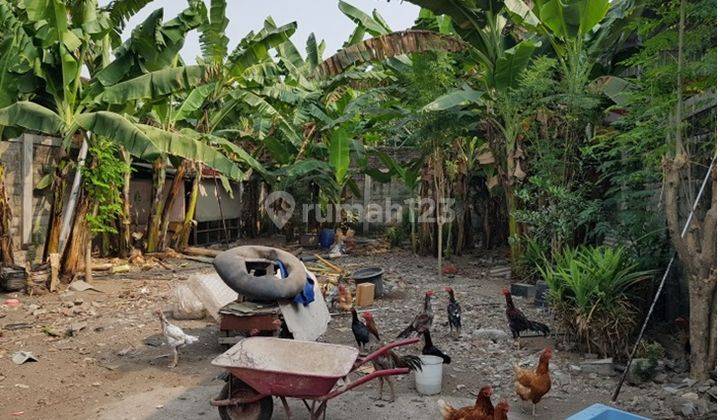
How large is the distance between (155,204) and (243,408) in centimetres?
921

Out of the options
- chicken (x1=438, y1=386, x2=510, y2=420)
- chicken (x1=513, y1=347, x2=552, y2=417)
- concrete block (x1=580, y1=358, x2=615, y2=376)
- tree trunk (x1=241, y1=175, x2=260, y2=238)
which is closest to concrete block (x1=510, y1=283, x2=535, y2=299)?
concrete block (x1=580, y1=358, x2=615, y2=376)

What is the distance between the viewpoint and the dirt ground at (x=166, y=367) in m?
4.62

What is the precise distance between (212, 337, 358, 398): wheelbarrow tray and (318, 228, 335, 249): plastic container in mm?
10730

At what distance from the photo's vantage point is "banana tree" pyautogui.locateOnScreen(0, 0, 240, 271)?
26.4 feet

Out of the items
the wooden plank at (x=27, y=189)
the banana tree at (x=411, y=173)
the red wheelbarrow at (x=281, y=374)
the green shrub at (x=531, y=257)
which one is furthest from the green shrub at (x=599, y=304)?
the wooden plank at (x=27, y=189)

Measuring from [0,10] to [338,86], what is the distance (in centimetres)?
669

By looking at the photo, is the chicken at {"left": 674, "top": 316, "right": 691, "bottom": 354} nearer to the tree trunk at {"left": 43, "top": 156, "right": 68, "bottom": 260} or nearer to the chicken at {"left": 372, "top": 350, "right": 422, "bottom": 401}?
the chicken at {"left": 372, "top": 350, "right": 422, "bottom": 401}

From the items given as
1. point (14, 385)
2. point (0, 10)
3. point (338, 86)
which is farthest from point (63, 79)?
point (338, 86)

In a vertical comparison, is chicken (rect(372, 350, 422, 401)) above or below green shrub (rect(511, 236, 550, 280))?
below

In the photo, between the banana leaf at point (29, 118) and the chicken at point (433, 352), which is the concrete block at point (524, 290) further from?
the banana leaf at point (29, 118)

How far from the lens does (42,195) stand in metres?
10.1

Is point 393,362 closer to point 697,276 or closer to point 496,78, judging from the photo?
point 697,276

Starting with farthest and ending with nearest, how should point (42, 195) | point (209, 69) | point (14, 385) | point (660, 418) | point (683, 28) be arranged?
point (209, 69), point (42, 195), point (14, 385), point (683, 28), point (660, 418)

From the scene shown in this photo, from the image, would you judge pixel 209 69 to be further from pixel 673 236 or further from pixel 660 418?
pixel 660 418
